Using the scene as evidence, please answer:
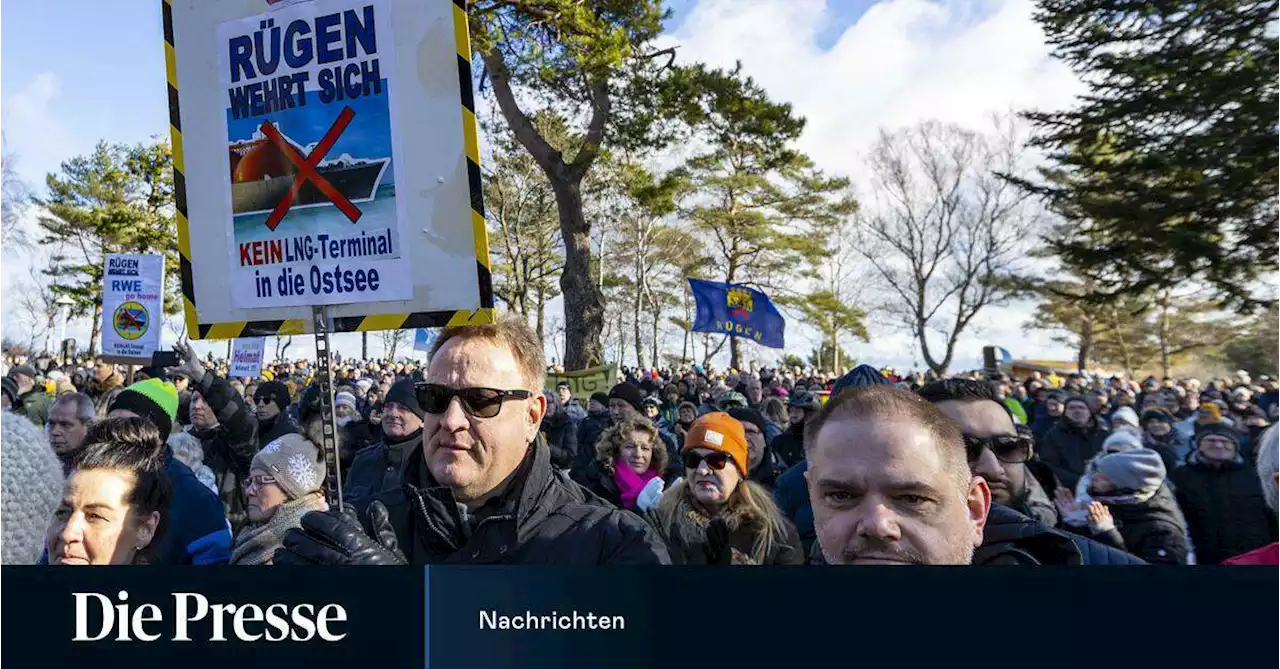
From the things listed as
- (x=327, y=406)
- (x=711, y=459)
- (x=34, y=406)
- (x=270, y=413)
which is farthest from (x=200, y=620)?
(x=34, y=406)

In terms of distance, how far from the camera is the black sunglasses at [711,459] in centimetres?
405

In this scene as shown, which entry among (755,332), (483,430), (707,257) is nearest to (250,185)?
(483,430)

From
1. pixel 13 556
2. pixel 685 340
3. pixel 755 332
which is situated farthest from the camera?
pixel 685 340

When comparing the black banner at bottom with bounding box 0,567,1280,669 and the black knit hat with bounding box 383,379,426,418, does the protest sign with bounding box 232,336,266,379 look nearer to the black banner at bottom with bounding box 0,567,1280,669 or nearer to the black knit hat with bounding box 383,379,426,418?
the black knit hat with bounding box 383,379,426,418

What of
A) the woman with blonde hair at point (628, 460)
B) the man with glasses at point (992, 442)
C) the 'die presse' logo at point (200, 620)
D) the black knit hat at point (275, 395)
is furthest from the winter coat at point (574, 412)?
the 'die presse' logo at point (200, 620)

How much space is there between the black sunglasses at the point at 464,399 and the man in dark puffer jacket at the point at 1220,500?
484 centimetres

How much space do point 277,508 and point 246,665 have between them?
2.12 metres

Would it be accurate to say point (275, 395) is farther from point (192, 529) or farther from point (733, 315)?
point (733, 315)

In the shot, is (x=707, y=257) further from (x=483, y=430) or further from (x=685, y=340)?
(x=483, y=430)

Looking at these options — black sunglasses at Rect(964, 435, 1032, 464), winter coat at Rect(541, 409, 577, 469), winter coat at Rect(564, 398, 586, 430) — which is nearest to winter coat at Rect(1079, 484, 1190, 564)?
black sunglasses at Rect(964, 435, 1032, 464)

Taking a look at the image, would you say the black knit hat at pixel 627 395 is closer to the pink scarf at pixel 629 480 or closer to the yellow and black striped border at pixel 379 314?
the pink scarf at pixel 629 480

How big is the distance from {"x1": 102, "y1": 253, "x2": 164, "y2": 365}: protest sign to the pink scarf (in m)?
6.17

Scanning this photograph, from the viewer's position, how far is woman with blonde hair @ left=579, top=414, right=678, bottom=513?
18.6 feet

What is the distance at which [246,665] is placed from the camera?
4.04 feet
